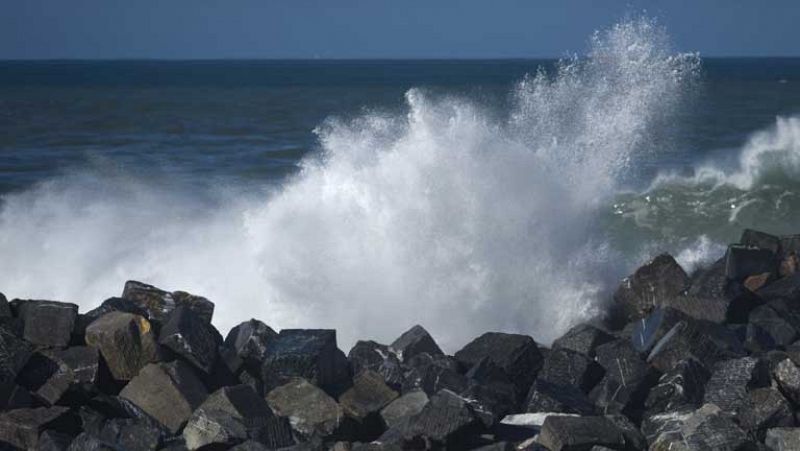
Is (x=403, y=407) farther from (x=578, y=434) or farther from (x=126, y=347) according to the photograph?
(x=126, y=347)

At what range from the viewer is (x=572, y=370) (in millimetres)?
7398

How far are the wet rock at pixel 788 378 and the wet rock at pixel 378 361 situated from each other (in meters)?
2.11

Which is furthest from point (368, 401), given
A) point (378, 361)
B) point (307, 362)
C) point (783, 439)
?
point (783, 439)

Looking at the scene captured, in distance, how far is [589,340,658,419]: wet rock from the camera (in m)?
6.99

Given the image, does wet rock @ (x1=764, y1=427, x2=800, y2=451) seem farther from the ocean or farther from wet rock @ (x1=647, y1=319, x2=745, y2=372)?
the ocean

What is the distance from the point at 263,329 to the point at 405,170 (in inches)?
134

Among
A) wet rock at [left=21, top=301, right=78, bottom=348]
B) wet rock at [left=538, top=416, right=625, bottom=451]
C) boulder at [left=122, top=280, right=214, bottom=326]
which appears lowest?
wet rock at [left=538, top=416, right=625, bottom=451]

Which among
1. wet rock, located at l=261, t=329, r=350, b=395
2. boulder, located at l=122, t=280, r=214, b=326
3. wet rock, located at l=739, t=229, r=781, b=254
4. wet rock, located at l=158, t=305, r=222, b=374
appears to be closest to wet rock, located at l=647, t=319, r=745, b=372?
wet rock, located at l=261, t=329, r=350, b=395

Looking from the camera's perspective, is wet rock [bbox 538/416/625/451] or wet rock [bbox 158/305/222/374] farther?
wet rock [bbox 158/305/222/374]

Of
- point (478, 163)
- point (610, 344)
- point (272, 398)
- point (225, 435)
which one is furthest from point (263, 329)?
point (478, 163)

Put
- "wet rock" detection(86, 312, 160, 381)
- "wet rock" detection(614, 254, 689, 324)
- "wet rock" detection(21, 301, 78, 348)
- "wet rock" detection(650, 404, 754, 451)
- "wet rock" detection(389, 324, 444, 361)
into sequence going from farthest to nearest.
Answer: "wet rock" detection(614, 254, 689, 324)
"wet rock" detection(389, 324, 444, 361)
"wet rock" detection(21, 301, 78, 348)
"wet rock" detection(86, 312, 160, 381)
"wet rock" detection(650, 404, 754, 451)

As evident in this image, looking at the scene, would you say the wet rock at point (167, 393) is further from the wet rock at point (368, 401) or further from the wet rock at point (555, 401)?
the wet rock at point (555, 401)

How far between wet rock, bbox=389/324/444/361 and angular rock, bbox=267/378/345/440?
1086 mm

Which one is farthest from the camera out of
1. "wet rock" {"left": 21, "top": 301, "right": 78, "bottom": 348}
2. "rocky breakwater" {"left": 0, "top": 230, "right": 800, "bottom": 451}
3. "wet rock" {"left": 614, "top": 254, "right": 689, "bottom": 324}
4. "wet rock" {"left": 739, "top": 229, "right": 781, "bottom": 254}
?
"wet rock" {"left": 739, "top": 229, "right": 781, "bottom": 254}
